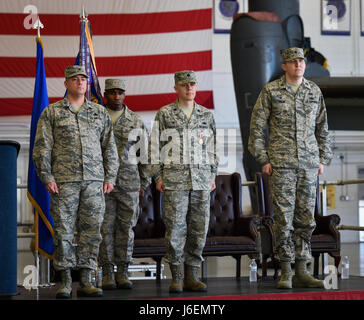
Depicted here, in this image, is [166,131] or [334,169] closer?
[166,131]

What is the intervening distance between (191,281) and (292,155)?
1138mm

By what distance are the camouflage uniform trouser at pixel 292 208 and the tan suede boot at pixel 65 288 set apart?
4.88 feet

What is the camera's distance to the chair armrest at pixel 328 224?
6.18 metres

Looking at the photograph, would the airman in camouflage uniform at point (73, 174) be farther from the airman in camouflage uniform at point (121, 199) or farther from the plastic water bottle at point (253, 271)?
the plastic water bottle at point (253, 271)

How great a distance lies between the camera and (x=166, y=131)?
4629 mm

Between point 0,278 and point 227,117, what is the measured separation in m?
14.2

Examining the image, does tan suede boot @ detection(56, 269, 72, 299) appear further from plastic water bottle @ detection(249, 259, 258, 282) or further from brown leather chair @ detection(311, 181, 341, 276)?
brown leather chair @ detection(311, 181, 341, 276)

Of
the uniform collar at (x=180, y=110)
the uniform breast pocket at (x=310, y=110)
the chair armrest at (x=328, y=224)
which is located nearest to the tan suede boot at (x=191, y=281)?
the uniform collar at (x=180, y=110)

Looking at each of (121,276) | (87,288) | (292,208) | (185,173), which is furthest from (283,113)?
(87,288)

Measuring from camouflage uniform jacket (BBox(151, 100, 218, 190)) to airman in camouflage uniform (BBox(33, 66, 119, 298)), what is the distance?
1.41ft

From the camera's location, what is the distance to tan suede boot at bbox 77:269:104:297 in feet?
13.8

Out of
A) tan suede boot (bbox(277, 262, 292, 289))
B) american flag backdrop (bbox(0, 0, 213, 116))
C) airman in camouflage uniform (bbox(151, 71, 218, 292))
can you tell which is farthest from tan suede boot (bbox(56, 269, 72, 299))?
american flag backdrop (bbox(0, 0, 213, 116))
